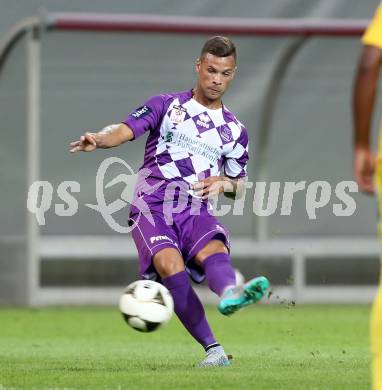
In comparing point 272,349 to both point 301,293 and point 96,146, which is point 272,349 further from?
point 301,293

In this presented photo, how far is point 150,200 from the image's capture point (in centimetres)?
781

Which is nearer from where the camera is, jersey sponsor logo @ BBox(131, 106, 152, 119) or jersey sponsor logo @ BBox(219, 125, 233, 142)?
jersey sponsor logo @ BBox(131, 106, 152, 119)

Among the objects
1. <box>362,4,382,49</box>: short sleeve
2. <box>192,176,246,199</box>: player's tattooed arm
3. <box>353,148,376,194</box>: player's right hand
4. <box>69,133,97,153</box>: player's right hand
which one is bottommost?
<box>192,176,246,199</box>: player's tattooed arm

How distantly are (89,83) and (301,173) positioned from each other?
2563 millimetres

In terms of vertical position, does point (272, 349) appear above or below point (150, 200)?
below

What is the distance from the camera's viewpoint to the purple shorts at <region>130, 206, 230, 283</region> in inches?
302

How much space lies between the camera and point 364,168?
16.2 feet

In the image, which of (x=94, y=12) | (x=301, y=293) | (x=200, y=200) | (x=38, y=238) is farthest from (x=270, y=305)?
(x=200, y=200)

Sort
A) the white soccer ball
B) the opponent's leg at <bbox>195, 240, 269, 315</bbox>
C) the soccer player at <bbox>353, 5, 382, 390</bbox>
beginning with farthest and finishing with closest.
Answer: the white soccer ball
the opponent's leg at <bbox>195, 240, 269, 315</bbox>
the soccer player at <bbox>353, 5, 382, 390</bbox>

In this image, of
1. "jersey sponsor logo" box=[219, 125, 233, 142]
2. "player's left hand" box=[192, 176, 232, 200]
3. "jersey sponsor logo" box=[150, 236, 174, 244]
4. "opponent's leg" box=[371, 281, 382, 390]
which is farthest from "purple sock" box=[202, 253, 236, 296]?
"opponent's leg" box=[371, 281, 382, 390]

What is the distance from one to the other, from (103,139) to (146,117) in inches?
24.2

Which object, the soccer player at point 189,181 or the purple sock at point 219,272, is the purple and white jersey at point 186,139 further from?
the purple sock at point 219,272

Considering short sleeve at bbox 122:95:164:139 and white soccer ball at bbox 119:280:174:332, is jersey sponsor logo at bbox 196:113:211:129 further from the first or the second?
white soccer ball at bbox 119:280:174:332

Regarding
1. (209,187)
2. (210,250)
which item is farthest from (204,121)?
(210,250)
